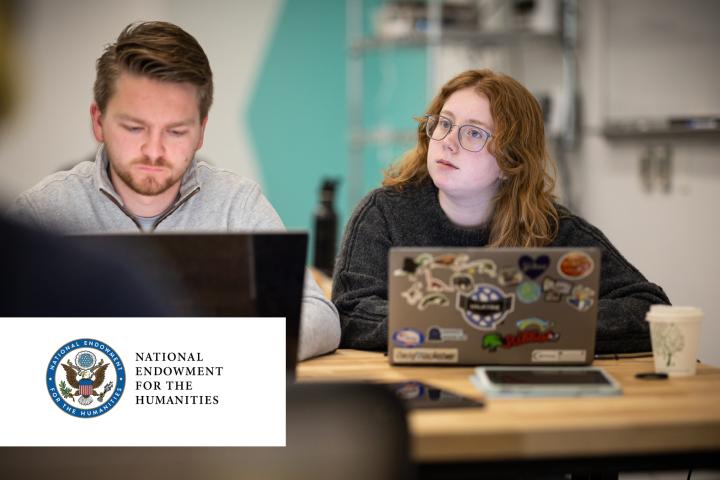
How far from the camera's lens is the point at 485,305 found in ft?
4.33

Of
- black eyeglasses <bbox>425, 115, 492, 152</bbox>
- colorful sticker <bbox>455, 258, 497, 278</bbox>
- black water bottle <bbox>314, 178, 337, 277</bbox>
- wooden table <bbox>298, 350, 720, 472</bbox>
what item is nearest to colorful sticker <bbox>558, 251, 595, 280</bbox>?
colorful sticker <bbox>455, 258, 497, 278</bbox>

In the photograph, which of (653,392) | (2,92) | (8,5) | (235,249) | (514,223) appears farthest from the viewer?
(514,223)

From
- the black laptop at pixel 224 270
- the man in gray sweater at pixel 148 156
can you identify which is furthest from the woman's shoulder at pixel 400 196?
the black laptop at pixel 224 270

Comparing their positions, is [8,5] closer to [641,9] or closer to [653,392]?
[653,392]

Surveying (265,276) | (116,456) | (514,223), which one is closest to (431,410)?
(265,276)

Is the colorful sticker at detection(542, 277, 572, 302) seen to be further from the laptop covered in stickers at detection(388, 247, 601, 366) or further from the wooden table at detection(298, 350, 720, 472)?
the wooden table at detection(298, 350, 720, 472)

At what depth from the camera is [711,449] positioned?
1.06m

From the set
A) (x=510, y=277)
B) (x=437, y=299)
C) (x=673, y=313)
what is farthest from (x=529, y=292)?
(x=673, y=313)

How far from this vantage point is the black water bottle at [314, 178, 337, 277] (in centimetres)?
358

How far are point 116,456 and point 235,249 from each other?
263mm

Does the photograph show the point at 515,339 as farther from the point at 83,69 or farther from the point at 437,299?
the point at 83,69

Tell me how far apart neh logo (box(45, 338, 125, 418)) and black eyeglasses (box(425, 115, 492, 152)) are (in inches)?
38.4

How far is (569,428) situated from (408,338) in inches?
15.8

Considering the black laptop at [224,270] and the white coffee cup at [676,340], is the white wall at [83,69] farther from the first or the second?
the white coffee cup at [676,340]
